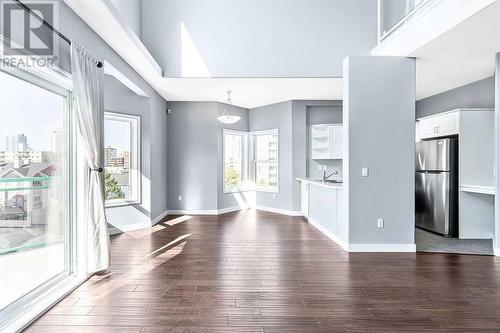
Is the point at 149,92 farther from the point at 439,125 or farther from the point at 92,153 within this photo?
the point at 439,125

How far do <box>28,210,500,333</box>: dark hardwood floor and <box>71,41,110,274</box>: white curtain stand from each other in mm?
283

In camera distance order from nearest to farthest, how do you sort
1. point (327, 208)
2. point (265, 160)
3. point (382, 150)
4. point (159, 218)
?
point (382, 150) → point (327, 208) → point (159, 218) → point (265, 160)

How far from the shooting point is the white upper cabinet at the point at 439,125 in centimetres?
497

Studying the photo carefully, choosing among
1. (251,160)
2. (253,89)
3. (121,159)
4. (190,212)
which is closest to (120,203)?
(121,159)

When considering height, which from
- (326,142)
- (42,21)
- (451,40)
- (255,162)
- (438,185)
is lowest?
(438,185)

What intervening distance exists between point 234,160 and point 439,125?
4701 mm

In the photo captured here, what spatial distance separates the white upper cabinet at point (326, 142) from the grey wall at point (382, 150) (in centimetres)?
268

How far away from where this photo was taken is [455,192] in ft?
16.4

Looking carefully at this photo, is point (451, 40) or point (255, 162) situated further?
point (255, 162)

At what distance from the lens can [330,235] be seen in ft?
Result: 16.3

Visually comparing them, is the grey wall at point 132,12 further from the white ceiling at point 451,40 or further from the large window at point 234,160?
the white ceiling at point 451,40

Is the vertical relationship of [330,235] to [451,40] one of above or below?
below

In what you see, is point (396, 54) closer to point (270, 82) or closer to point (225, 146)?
point (270, 82)

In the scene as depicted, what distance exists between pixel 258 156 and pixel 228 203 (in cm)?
154
